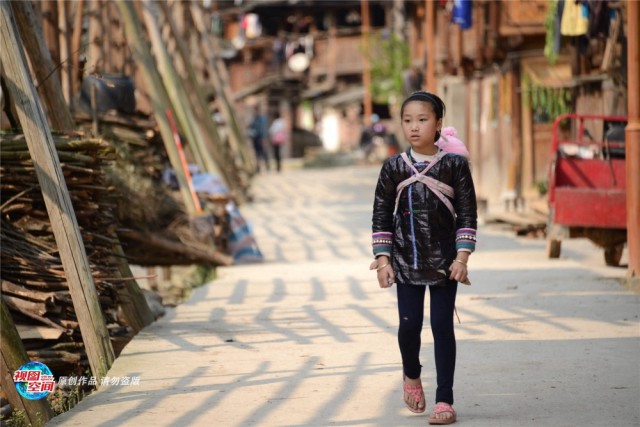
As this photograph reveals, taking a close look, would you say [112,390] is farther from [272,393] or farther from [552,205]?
[552,205]

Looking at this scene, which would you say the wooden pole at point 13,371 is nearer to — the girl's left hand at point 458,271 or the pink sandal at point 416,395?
the pink sandal at point 416,395

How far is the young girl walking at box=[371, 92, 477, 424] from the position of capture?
5578 mm

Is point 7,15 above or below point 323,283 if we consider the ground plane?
above

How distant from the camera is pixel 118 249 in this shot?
866 centimetres

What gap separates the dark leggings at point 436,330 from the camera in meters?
5.53

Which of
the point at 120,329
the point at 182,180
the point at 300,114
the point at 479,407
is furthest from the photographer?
the point at 300,114

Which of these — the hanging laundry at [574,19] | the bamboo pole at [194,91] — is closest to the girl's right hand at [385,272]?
the hanging laundry at [574,19]

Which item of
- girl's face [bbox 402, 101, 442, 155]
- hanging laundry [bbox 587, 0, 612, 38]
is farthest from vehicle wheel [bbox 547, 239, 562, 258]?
girl's face [bbox 402, 101, 442, 155]

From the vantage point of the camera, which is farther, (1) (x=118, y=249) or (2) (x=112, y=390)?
(1) (x=118, y=249)

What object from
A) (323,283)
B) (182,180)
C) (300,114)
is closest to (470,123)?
(182,180)

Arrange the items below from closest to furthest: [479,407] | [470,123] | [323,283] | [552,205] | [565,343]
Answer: [479,407]
[565,343]
[323,283]
[552,205]
[470,123]

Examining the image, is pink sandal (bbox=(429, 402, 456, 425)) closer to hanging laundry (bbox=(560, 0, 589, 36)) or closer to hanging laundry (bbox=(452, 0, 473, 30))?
hanging laundry (bbox=(560, 0, 589, 36))

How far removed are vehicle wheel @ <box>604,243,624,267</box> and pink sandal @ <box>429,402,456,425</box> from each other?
704 centimetres

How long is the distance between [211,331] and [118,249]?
→ 0.89 m
